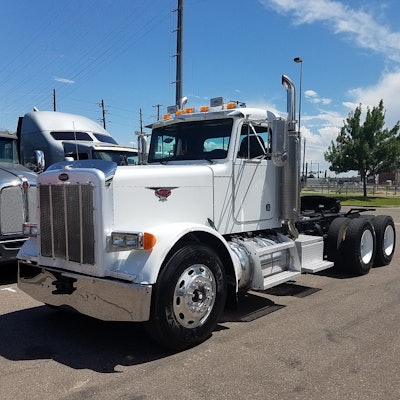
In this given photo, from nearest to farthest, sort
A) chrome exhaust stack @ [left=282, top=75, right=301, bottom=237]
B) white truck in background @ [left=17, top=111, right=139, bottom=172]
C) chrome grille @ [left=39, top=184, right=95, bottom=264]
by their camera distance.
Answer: chrome grille @ [left=39, top=184, right=95, bottom=264] < chrome exhaust stack @ [left=282, top=75, right=301, bottom=237] < white truck in background @ [left=17, top=111, right=139, bottom=172]

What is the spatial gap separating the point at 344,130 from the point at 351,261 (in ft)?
101

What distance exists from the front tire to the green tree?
32011 mm

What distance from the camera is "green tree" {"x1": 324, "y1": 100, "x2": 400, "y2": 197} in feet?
113

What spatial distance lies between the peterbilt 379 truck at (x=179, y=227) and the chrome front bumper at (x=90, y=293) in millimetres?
11

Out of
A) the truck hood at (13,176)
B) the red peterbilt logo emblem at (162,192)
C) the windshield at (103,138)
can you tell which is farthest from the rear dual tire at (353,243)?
the windshield at (103,138)

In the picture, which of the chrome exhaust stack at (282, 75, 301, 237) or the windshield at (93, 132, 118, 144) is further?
the windshield at (93, 132, 118, 144)

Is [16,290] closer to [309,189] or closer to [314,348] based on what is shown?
[314,348]

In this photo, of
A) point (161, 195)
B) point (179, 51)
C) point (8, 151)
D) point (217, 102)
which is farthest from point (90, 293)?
point (179, 51)

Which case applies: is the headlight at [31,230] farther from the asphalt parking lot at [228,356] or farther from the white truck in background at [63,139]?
the white truck in background at [63,139]

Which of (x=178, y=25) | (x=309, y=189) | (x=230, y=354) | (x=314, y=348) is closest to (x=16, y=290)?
(x=230, y=354)

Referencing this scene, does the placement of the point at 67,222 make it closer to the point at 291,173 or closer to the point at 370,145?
the point at 291,173

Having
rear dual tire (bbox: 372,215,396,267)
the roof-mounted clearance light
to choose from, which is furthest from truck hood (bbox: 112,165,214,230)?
rear dual tire (bbox: 372,215,396,267)

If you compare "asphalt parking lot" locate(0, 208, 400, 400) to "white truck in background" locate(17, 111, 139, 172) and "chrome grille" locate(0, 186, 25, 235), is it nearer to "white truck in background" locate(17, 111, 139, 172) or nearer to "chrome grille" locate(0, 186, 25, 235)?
"chrome grille" locate(0, 186, 25, 235)

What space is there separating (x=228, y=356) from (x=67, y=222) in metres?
2.00
